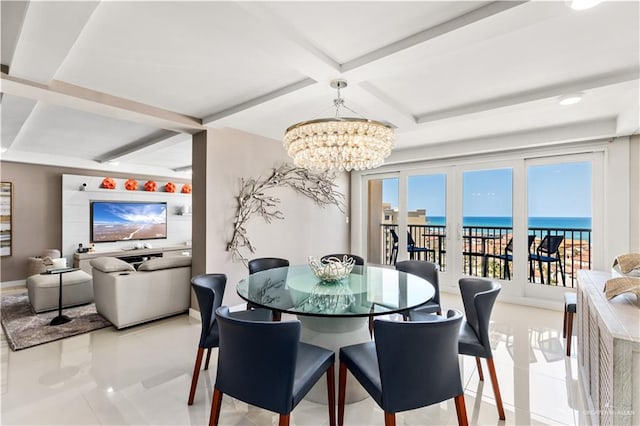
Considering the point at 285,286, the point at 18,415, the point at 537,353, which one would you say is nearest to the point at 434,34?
the point at 285,286

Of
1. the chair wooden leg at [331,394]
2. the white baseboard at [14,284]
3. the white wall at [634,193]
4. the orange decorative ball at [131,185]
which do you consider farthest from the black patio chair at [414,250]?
the white baseboard at [14,284]

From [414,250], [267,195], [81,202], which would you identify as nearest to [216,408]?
[267,195]

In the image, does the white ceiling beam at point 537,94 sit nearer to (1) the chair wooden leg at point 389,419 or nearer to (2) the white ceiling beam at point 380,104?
(2) the white ceiling beam at point 380,104

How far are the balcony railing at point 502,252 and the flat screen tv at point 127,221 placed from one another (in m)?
5.26

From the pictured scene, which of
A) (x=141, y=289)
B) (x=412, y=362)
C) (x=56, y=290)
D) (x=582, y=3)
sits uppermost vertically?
(x=582, y=3)

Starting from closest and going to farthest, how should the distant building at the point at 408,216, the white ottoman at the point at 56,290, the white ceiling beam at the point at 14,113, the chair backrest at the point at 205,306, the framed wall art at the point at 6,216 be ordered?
the chair backrest at the point at 205,306
the white ceiling beam at the point at 14,113
the white ottoman at the point at 56,290
the framed wall art at the point at 6,216
the distant building at the point at 408,216

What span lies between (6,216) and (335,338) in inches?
258

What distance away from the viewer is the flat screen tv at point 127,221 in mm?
6176

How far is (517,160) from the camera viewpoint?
4555 mm

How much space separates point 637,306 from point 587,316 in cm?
61

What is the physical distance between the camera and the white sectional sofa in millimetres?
3345

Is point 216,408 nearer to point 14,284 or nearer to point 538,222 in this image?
point 538,222

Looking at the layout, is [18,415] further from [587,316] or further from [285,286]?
[587,316]

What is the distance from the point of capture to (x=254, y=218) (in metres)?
4.22
